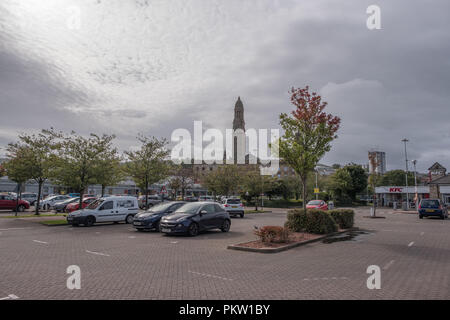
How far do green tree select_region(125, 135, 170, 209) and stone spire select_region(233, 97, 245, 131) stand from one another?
104m

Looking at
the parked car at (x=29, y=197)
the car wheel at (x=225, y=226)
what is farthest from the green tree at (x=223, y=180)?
the car wheel at (x=225, y=226)

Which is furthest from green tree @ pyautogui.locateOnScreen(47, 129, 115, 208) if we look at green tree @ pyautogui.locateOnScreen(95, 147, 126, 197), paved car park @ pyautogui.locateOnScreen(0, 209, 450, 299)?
paved car park @ pyautogui.locateOnScreen(0, 209, 450, 299)

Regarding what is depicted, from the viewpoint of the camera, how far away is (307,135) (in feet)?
47.9

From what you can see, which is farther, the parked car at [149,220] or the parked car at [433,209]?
the parked car at [433,209]

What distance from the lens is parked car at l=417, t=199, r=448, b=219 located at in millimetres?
26672

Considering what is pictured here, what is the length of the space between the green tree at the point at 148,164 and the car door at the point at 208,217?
11.4 metres

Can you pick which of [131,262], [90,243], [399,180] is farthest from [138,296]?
[399,180]

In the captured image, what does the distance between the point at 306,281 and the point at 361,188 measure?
197ft

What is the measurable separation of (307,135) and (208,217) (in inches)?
234

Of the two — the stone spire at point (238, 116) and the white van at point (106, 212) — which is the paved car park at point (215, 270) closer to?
the white van at point (106, 212)

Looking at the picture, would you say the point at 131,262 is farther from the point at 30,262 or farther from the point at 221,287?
the point at 221,287

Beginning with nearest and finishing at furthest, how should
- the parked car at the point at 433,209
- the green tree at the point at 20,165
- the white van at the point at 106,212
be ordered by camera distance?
the white van at the point at 106,212 < the green tree at the point at 20,165 < the parked car at the point at 433,209

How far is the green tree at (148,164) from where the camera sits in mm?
25578

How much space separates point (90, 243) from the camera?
11930 millimetres
